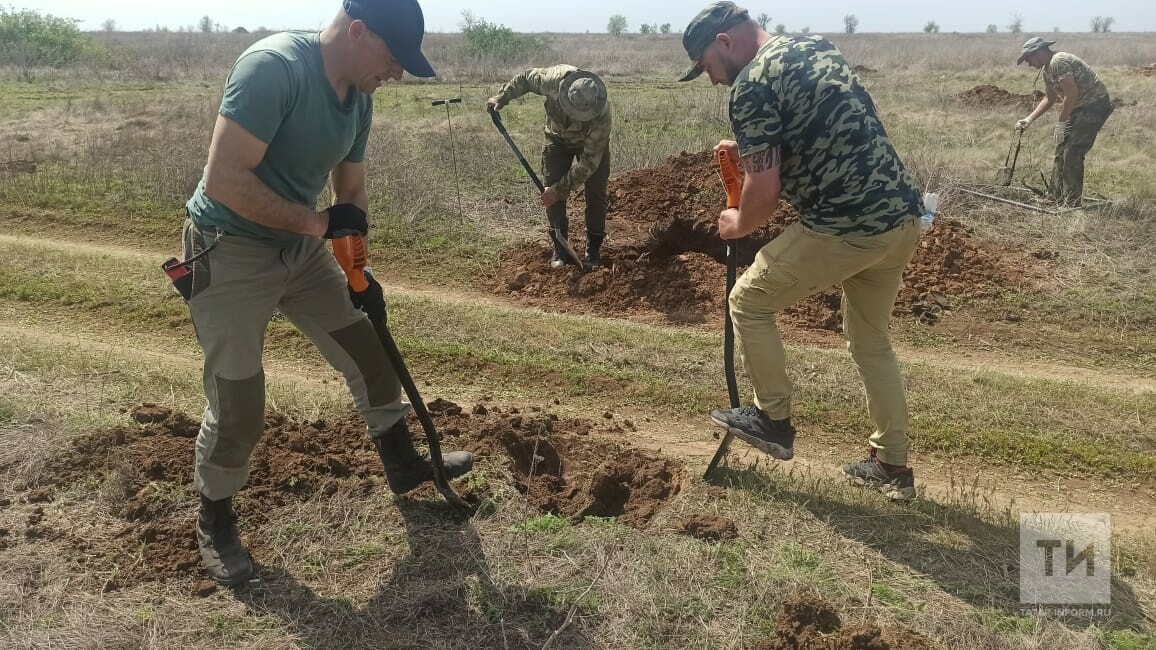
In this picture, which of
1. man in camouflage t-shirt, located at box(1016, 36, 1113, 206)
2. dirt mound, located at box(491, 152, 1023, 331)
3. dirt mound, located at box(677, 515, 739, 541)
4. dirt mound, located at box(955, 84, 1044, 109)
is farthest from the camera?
dirt mound, located at box(955, 84, 1044, 109)

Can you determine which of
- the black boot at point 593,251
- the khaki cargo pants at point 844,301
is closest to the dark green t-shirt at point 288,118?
the khaki cargo pants at point 844,301

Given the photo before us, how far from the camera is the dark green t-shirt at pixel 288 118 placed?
2617 millimetres

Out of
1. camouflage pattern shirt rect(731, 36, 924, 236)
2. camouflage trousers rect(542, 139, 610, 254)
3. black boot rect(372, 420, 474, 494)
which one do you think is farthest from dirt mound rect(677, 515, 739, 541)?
camouflage trousers rect(542, 139, 610, 254)

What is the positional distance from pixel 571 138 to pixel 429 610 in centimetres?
513

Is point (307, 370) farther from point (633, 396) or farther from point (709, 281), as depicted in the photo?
point (709, 281)

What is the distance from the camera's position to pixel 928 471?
446 centimetres

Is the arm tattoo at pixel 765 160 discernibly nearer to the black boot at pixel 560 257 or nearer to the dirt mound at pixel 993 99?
the black boot at pixel 560 257

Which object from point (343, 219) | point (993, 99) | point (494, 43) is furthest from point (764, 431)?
point (494, 43)

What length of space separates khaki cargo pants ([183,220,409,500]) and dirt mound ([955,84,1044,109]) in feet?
55.5

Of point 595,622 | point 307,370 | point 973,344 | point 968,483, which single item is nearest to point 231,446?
point 595,622

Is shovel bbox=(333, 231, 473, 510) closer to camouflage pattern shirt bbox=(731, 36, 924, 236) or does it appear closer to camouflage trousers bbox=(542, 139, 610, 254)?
camouflage pattern shirt bbox=(731, 36, 924, 236)

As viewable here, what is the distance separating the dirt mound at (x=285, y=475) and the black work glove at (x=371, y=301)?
2.97 ft

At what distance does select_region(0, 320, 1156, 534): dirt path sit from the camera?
13.4 feet

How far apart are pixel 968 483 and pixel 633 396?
6.79 ft
